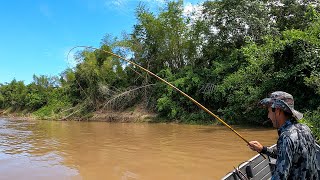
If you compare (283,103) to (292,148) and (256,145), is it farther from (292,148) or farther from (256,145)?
(256,145)

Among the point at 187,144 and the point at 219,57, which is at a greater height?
the point at 219,57

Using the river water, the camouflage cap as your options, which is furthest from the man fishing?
the river water

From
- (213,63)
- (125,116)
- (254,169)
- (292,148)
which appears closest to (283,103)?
(292,148)

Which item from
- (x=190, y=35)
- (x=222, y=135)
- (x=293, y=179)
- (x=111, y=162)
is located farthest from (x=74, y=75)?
(x=293, y=179)

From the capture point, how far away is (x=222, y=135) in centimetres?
1179

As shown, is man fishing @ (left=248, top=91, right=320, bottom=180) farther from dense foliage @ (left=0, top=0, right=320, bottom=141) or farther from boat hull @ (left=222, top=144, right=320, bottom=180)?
dense foliage @ (left=0, top=0, right=320, bottom=141)

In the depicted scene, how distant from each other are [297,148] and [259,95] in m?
11.0

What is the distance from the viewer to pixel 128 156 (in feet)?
28.2

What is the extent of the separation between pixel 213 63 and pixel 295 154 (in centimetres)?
1543

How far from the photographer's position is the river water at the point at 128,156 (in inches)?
266

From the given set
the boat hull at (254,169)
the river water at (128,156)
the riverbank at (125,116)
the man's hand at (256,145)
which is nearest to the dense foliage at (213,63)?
the riverbank at (125,116)

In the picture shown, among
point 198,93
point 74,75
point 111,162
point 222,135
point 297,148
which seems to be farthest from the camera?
point 74,75

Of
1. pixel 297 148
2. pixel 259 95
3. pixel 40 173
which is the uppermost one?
pixel 259 95

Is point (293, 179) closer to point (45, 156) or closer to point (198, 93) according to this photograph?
point (45, 156)
